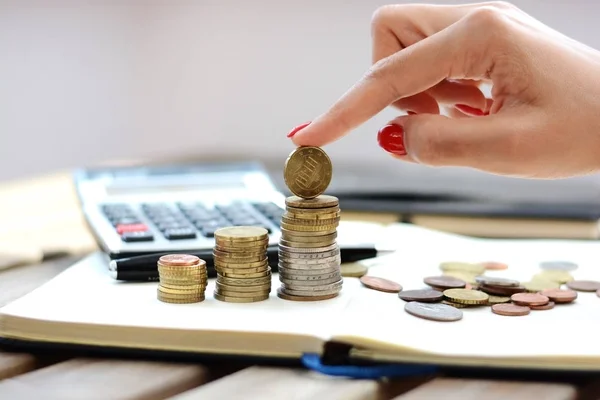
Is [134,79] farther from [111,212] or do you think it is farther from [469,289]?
[469,289]

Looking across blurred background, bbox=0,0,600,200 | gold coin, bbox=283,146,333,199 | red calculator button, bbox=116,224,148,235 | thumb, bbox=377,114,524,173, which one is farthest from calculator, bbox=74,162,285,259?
blurred background, bbox=0,0,600,200

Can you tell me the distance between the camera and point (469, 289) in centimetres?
86

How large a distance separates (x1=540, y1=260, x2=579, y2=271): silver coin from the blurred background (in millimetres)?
1197

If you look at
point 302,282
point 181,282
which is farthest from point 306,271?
point 181,282

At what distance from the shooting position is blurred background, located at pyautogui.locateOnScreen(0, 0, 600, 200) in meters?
2.23

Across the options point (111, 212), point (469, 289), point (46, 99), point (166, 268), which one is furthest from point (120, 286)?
point (46, 99)

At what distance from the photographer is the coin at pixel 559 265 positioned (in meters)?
1.00

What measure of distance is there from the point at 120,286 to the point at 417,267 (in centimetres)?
33

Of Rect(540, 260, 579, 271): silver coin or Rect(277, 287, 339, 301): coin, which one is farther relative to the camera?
Rect(540, 260, 579, 271): silver coin

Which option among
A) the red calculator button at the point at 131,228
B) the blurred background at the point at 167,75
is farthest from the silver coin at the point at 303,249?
the blurred background at the point at 167,75

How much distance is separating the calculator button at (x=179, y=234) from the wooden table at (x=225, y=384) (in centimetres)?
27

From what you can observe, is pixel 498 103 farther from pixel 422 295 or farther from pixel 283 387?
pixel 283 387

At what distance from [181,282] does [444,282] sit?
269 millimetres

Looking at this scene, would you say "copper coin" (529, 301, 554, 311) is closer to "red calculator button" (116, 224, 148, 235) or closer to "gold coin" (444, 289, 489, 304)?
"gold coin" (444, 289, 489, 304)
